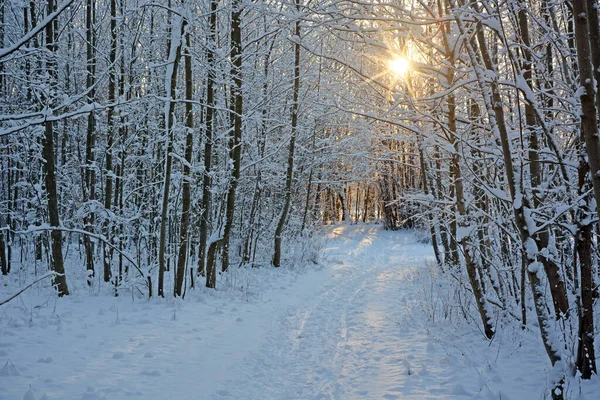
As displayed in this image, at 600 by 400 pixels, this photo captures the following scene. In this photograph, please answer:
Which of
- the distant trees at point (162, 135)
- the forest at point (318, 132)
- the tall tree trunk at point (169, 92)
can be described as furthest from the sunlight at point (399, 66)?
the tall tree trunk at point (169, 92)

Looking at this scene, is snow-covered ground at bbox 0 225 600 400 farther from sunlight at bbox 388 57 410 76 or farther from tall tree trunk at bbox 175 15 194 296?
sunlight at bbox 388 57 410 76

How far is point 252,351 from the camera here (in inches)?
230

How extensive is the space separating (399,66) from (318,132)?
1253cm

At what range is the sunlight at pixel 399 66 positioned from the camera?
4.82 metres

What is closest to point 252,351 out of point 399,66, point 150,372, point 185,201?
point 150,372

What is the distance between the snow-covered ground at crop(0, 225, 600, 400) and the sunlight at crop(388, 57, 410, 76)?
11.9 ft

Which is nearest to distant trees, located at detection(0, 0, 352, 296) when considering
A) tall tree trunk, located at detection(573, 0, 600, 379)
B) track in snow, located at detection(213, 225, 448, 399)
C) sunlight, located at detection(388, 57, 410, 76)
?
sunlight, located at detection(388, 57, 410, 76)

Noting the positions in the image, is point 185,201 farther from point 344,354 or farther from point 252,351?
point 344,354

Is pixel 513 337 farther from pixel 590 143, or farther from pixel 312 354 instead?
pixel 590 143

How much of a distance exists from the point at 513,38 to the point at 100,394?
593 cm

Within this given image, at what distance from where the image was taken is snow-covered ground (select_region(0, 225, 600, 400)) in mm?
4316

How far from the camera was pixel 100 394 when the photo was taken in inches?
157

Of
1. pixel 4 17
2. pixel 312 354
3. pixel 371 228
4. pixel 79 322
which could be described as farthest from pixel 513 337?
pixel 371 228

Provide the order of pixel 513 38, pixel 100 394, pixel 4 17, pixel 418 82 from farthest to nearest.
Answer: pixel 4 17 < pixel 418 82 < pixel 513 38 < pixel 100 394
